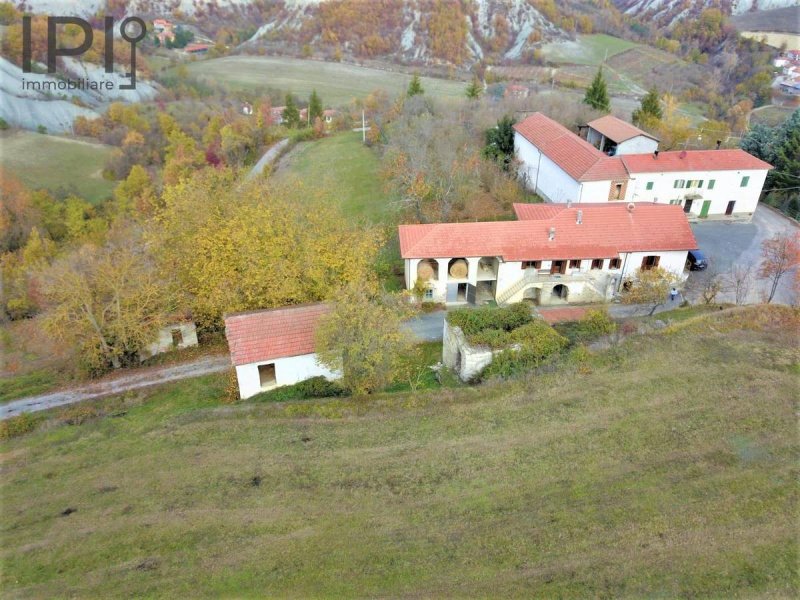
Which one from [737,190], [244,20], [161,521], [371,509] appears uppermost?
[244,20]

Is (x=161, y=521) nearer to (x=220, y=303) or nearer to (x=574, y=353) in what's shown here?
(x=220, y=303)

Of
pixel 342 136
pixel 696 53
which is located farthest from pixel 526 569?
pixel 696 53

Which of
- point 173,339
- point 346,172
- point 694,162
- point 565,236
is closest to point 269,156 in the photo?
point 346,172

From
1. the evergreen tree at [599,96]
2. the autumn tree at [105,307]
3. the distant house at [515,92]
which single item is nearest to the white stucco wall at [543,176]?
the evergreen tree at [599,96]

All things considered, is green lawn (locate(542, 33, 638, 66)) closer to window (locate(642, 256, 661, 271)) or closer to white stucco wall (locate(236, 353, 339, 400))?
window (locate(642, 256, 661, 271))

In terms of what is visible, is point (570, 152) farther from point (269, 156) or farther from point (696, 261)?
point (269, 156)
